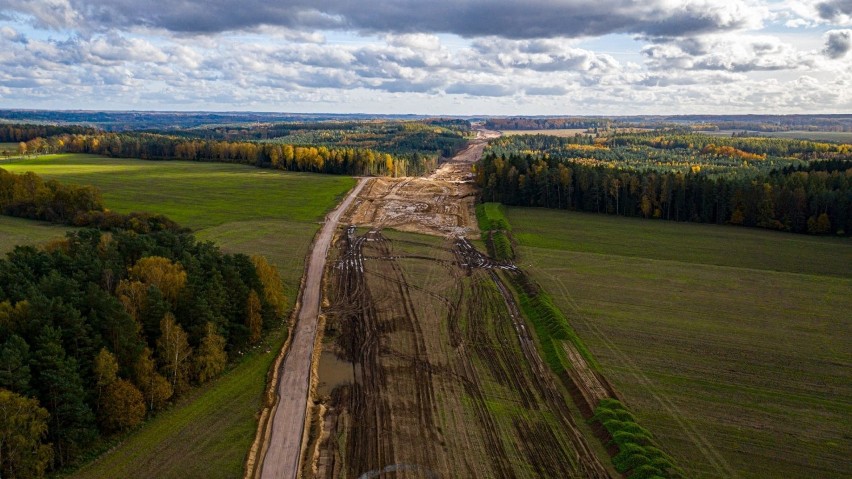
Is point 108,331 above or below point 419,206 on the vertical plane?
below

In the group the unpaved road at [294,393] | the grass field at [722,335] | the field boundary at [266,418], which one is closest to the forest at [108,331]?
the field boundary at [266,418]

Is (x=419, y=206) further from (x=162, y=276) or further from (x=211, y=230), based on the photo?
(x=162, y=276)

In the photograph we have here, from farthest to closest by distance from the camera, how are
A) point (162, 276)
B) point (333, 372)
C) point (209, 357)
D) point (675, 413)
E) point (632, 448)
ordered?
point (333, 372) < point (162, 276) < point (209, 357) < point (675, 413) < point (632, 448)

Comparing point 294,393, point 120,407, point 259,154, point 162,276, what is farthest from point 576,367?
point 259,154

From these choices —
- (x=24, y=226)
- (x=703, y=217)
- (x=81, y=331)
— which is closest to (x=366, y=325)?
(x=81, y=331)

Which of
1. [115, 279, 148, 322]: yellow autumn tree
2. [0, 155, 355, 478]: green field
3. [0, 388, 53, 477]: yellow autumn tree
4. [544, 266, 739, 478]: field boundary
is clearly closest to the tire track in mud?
[544, 266, 739, 478]: field boundary

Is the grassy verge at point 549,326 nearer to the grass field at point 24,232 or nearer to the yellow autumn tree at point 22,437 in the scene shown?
the yellow autumn tree at point 22,437

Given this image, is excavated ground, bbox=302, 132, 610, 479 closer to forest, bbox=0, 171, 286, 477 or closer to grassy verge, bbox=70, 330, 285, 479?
grassy verge, bbox=70, 330, 285, 479

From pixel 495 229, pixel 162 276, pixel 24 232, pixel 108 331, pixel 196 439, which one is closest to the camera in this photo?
pixel 196 439
